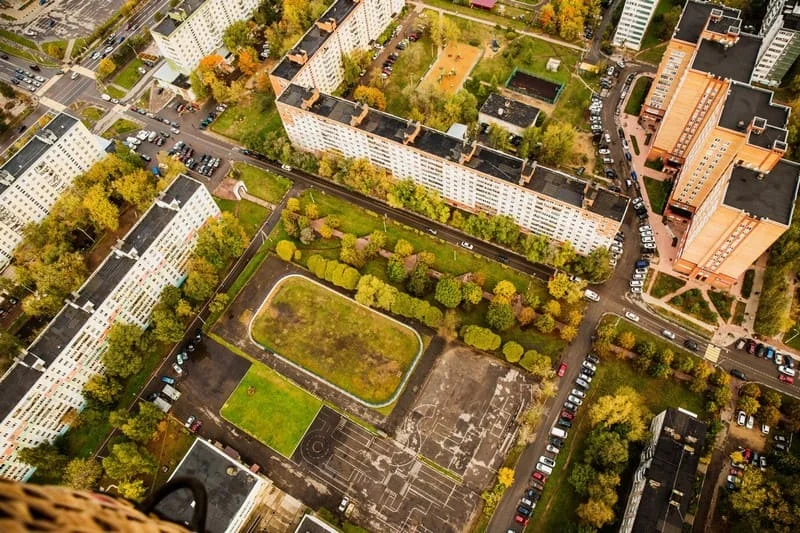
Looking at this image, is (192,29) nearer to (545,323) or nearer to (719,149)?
(545,323)

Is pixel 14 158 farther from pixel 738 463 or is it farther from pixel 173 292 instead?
pixel 738 463

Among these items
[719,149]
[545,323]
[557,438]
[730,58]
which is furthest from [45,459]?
[730,58]

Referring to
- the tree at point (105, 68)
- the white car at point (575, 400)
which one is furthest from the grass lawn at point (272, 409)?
the tree at point (105, 68)

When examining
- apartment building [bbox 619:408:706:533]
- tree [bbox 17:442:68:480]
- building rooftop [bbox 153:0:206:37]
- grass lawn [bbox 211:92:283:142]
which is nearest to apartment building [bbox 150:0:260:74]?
building rooftop [bbox 153:0:206:37]

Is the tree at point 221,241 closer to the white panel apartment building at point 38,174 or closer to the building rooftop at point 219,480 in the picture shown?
the white panel apartment building at point 38,174

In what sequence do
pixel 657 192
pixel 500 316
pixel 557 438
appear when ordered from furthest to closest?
pixel 657 192, pixel 500 316, pixel 557 438

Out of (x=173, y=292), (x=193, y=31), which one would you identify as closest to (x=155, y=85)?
(x=193, y=31)
